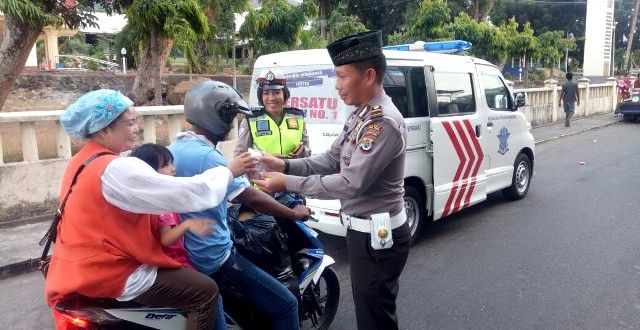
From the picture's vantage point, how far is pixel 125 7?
936 cm

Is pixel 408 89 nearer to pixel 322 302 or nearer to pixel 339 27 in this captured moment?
pixel 322 302

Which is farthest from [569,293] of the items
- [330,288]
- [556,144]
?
[556,144]

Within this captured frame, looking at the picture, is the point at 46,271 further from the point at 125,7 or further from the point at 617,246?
the point at 125,7

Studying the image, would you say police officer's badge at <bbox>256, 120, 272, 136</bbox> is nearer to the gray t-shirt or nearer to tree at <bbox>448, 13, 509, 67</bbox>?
tree at <bbox>448, 13, 509, 67</bbox>

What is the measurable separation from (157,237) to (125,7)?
27.0ft

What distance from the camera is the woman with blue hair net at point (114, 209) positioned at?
6.38 feet

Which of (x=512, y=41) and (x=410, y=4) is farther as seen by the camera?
(x=410, y=4)

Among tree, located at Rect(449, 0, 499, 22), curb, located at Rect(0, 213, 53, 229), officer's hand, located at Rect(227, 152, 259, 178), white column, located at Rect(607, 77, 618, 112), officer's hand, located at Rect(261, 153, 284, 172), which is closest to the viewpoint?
officer's hand, located at Rect(227, 152, 259, 178)

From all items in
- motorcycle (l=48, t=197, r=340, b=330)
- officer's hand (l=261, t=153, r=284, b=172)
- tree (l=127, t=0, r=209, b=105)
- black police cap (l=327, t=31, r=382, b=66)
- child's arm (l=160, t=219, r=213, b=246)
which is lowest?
motorcycle (l=48, t=197, r=340, b=330)

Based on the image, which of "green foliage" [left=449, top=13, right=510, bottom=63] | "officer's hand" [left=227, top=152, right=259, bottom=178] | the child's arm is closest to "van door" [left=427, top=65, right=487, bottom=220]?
"officer's hand" [left=227, top=152, right=259, bottom=178]

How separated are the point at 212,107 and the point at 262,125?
203 centimetres

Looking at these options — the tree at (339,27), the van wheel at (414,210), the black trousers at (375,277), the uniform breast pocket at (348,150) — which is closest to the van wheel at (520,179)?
the van wheel at (414,210)

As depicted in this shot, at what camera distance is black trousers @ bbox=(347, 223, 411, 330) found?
2.57 meters

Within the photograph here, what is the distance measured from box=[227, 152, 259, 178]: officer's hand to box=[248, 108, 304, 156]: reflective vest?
80.9 inches
